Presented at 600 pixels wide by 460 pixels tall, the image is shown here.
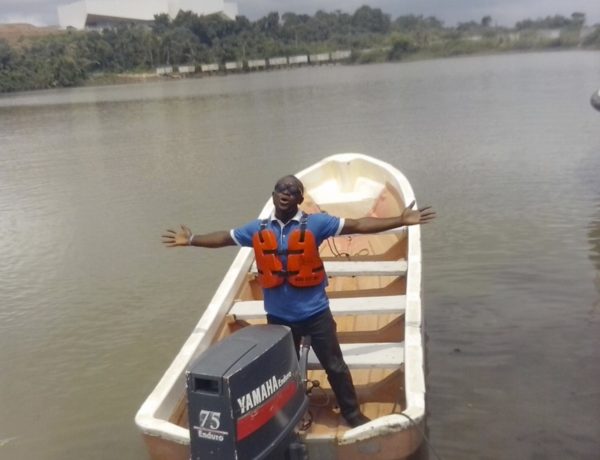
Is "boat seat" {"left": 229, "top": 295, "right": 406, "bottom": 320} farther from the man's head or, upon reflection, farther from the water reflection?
the water reflection

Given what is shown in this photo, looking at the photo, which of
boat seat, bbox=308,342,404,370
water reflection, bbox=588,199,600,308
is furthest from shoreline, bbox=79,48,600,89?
boat seat, bbox=308,342,404,370

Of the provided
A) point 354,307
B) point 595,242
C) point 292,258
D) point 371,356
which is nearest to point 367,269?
point 354,307

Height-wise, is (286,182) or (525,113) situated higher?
(286,182)

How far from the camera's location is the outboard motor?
295cm

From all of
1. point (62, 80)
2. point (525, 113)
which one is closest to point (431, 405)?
Result: point (525, 113)

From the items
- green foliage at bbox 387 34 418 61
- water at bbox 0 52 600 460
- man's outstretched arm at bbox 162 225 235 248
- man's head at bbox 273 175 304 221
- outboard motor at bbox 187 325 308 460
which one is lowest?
water at bbox 0 52 600 460

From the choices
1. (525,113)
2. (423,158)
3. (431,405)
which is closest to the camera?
(431,405)

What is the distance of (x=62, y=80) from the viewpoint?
83.4 metres

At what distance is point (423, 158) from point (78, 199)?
271 inches

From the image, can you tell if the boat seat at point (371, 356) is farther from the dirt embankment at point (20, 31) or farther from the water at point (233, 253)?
the dirt embankment at point (20, 31)

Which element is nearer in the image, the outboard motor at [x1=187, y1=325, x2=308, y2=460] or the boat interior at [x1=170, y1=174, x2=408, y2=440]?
the outboard motor at [x1=187, y1=325, x2=308, y2=460]

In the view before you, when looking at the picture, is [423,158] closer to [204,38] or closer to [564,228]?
[564,228]

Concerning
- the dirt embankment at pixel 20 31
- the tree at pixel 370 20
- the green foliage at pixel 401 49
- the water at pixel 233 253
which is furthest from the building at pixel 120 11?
the water at pixel 233 253

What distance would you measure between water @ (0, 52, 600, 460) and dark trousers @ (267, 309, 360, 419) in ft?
3.54
